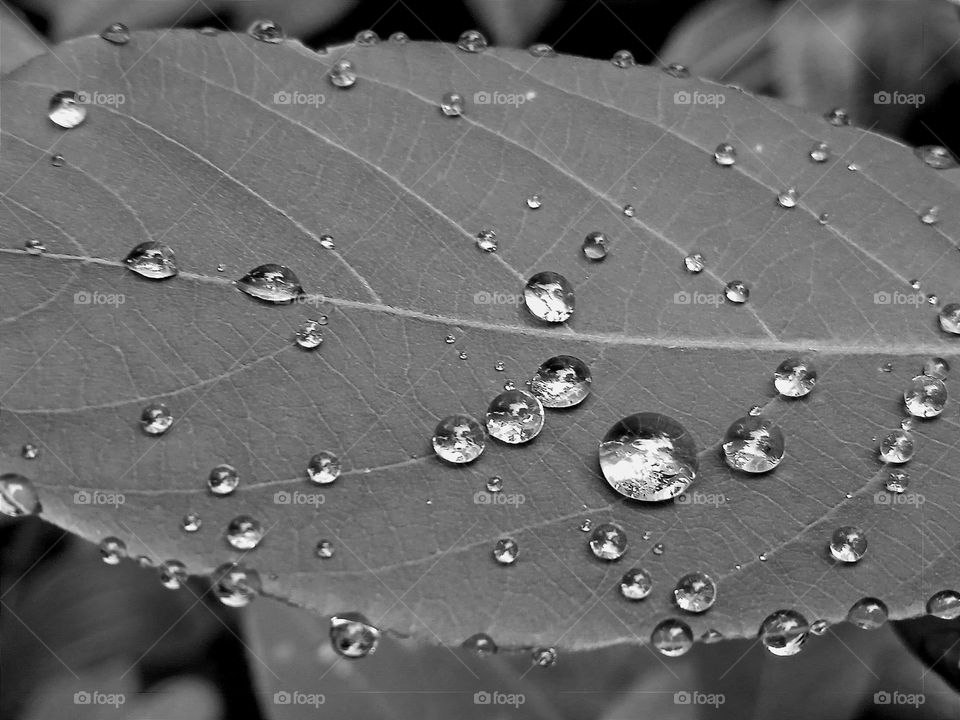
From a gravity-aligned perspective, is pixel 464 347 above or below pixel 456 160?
below

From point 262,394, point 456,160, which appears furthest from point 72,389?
point 456,160

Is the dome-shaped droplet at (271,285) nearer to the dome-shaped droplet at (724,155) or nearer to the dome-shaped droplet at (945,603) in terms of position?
the dome-shaped droplet at (724,155)

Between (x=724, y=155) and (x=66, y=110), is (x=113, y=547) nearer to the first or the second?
(x=66, y=110)

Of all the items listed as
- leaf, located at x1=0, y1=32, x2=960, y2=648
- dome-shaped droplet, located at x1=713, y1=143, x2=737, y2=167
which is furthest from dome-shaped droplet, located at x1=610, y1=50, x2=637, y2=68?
dome-shaped droplet, located at x1=713, y1=143, x2=737, y2=167

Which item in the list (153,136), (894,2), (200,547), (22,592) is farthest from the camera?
(894,2)

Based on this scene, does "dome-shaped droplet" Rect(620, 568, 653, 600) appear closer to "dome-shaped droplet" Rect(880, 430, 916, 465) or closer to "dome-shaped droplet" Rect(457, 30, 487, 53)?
"dome-shaped droplet" Rect(880, 430, 916, 465)

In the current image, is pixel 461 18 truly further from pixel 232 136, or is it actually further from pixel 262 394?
pixel 262 394
